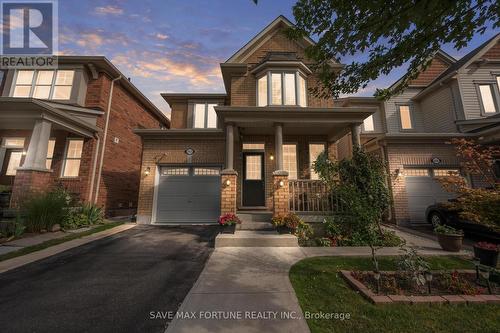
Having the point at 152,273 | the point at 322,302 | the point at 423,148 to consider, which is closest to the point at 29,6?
the point at 152,273

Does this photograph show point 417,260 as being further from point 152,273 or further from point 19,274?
point 19,274

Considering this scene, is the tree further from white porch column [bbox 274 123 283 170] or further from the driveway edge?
the driveway edge

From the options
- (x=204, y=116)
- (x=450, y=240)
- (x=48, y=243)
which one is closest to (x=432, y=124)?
(x=450, y=240)

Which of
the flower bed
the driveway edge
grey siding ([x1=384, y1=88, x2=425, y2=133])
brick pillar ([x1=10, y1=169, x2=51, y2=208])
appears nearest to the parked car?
the flower bed

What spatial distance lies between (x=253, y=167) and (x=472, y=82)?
14147 mm

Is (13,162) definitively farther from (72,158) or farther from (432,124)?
(432,124)

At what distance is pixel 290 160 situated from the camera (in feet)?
33.2

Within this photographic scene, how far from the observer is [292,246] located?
233 inches

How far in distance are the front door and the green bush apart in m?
7.19

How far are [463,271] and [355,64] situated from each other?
474cm

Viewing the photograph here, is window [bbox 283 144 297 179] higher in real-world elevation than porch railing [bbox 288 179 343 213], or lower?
higher

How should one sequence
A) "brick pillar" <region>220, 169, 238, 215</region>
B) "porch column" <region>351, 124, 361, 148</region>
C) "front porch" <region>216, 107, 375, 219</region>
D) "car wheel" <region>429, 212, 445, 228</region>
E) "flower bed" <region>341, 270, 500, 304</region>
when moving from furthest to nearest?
"car wheel" <region>429, 212, 445, 228</region> → "porch column" <region>351, 124, 361, 148</region> → "front porch" <region>216, 107, 375, 219</region> → "brick pillar" <region>220, 169, 238, 215</region> → "flower bed" <region>341, 270, 500, 304</region>

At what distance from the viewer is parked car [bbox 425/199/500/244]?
655cm

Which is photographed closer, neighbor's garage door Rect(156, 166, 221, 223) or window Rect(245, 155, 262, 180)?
neighbor's garage door Rect(156, 166, 221, 223)
